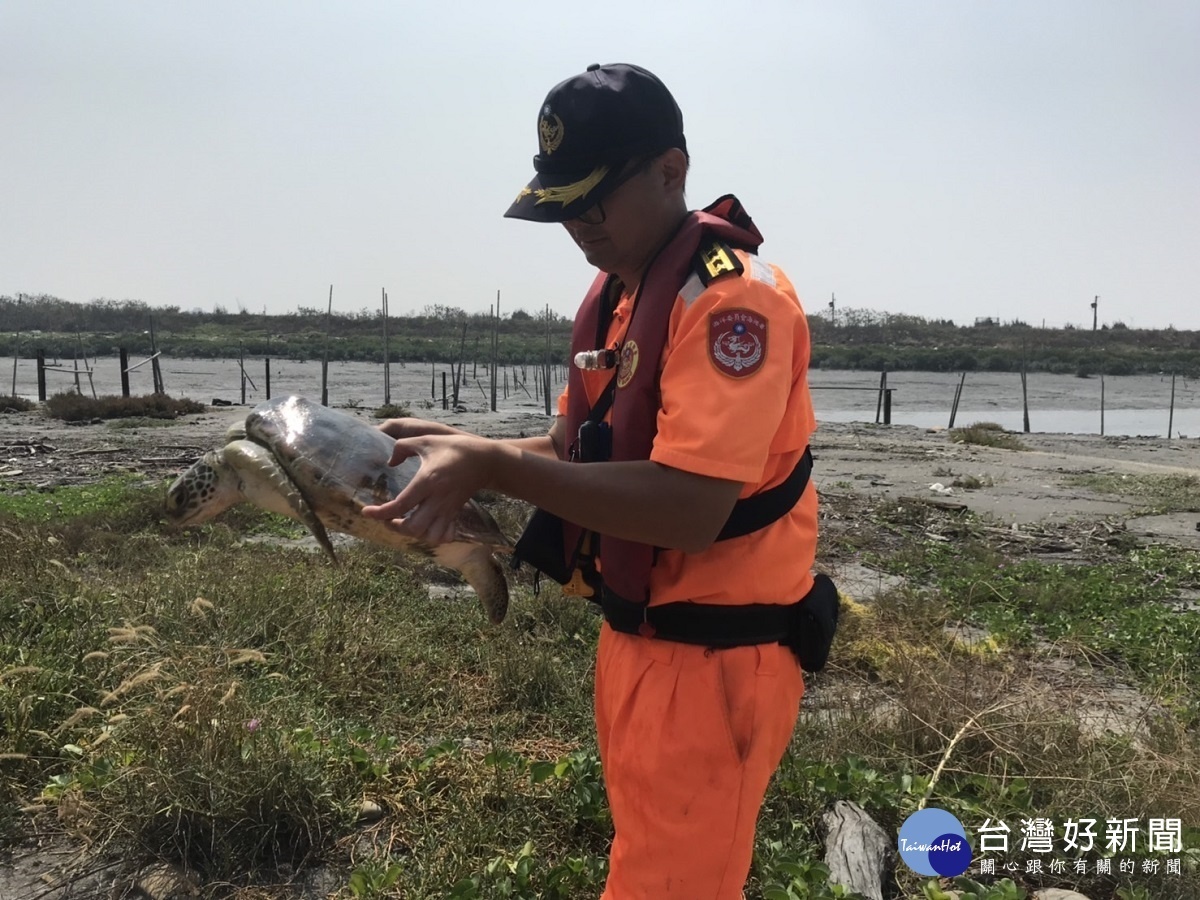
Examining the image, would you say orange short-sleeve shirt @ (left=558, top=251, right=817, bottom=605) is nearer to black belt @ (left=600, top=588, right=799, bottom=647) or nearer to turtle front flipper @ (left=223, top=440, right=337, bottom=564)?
black belt @ (left=600, top=588, right=799, bottom=647)

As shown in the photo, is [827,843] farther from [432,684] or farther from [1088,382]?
[1088,382]

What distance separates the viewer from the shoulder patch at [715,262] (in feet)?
5.65

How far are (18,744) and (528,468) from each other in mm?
3336

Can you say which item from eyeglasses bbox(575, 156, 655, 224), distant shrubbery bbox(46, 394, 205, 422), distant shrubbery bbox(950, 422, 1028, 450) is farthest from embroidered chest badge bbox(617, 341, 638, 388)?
distant shrubbery bbox(46, 394, 205, 422)

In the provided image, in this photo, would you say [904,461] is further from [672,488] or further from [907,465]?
[672,488]

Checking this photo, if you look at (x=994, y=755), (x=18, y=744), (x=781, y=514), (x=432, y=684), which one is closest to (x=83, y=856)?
(x=18, y=744)

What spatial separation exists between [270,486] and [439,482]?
58.4 inches

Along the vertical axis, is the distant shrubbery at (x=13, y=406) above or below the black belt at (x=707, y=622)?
below

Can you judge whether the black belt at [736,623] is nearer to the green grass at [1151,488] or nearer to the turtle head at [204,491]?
the turtle head at [204,491]

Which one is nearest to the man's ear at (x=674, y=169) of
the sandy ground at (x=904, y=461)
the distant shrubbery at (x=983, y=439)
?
the sandy ground at (x=904, y=461)

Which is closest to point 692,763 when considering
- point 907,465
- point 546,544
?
point 546,544

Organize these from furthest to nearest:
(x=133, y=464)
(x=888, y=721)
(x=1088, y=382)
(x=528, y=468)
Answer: (x=1088, y=382) → (x=133, y=464) → (x=888, y=721) → (x=528, y=468)

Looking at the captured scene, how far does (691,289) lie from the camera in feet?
5.75

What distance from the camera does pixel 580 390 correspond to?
220 centimetres
